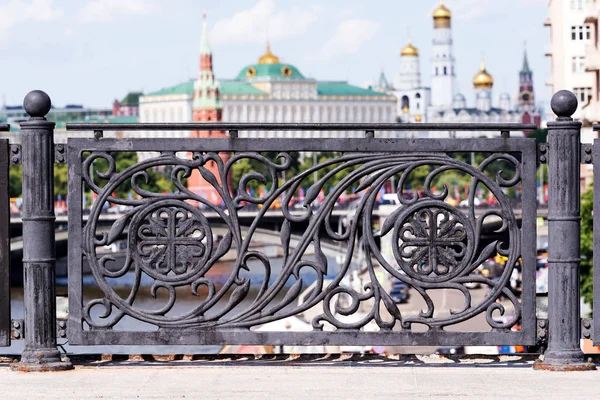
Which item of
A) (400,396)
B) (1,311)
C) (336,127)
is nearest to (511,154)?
(336,127)

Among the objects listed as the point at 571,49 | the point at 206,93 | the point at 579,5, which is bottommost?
the point at 571,49

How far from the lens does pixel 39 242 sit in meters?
6.63

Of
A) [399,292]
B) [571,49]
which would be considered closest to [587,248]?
[399,292]

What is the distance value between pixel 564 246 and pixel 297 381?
1.36 m

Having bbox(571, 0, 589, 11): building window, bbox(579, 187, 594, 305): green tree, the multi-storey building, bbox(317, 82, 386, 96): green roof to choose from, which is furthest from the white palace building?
bbox(579, 187, 594, 305): green tree

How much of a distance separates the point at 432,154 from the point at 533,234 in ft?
1.89

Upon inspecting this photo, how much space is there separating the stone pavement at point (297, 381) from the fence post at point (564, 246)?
0.47 ft

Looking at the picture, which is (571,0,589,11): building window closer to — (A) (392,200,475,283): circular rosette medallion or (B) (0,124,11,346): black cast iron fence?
(A) (392,200,475,283): circular rosette medallion

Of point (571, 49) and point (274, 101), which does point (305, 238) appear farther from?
point (274, 101)

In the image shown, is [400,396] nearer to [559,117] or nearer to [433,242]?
[433,242]

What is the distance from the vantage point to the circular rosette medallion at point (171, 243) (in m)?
6.63

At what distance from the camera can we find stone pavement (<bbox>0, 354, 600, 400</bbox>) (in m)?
5.94

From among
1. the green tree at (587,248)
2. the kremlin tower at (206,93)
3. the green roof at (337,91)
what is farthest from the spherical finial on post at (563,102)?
the green roof at (337,91)

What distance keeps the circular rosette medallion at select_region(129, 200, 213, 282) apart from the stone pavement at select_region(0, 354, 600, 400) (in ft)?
1.51
